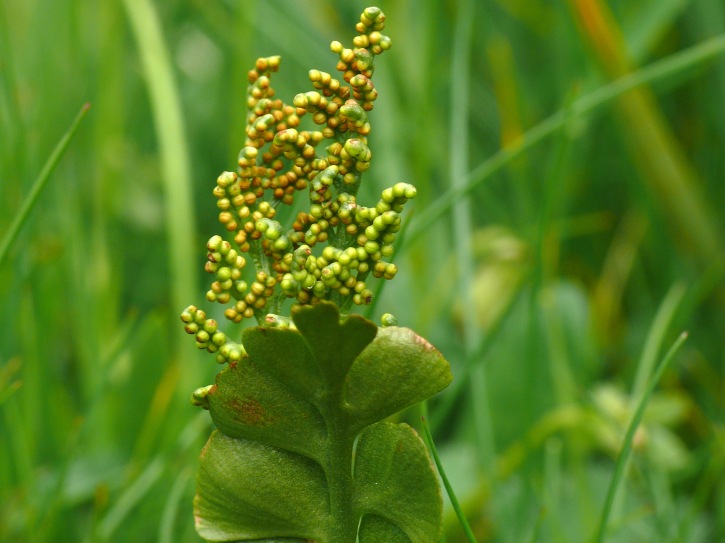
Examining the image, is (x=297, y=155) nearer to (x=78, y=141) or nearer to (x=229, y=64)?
(x=78, y=141)

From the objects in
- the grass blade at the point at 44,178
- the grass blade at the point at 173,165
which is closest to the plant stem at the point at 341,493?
the grass blade at the point at 44,178

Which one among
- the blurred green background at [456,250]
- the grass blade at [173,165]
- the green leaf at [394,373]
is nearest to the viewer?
the green leaf at [394,373]

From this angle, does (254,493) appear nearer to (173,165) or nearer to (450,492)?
(450,492)

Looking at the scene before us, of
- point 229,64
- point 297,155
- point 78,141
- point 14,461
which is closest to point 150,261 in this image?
point 78,141

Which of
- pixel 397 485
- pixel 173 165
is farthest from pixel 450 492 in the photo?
pixel 173 165

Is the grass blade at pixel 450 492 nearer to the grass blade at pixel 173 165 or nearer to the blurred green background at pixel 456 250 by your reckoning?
the blurred green background at pixel 456 250

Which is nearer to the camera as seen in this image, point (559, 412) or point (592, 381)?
point (559, 412)

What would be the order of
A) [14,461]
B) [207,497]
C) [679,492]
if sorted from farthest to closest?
[679,492] → [14,461] → [207,497]
